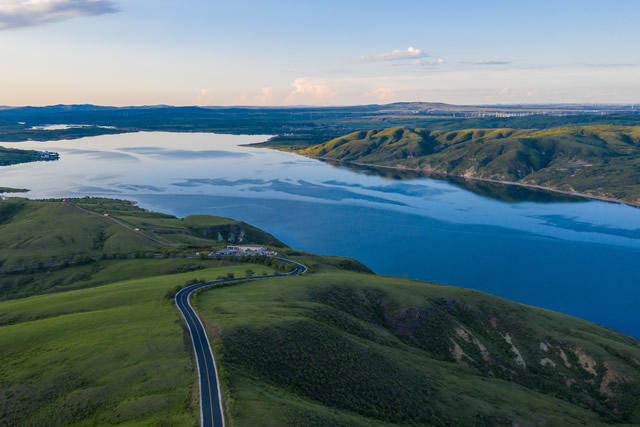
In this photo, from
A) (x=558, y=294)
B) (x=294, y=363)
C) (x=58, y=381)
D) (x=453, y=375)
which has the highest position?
(x=58, y=381)

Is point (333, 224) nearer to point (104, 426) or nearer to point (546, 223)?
point (546, 223)

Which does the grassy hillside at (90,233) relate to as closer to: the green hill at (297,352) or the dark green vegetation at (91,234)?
the dark green vegetation at (91,234)

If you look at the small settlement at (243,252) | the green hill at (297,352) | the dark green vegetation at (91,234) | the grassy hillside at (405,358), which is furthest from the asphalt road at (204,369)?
the dark green vegetation at (91,234)

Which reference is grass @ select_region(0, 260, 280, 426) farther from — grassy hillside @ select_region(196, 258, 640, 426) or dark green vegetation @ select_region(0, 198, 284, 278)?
dark green vegetation @ select_region(0, 198, 284, 278)

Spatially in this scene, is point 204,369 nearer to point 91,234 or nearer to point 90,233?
point 91,234

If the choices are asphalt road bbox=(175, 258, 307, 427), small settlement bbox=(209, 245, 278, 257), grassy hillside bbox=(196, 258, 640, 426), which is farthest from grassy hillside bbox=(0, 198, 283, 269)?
grassy hillside bbox=(196, 258, 640, 426)

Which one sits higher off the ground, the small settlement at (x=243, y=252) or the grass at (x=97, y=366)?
the grass at (x=97, y=366)

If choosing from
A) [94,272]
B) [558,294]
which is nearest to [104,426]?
[94,272]
